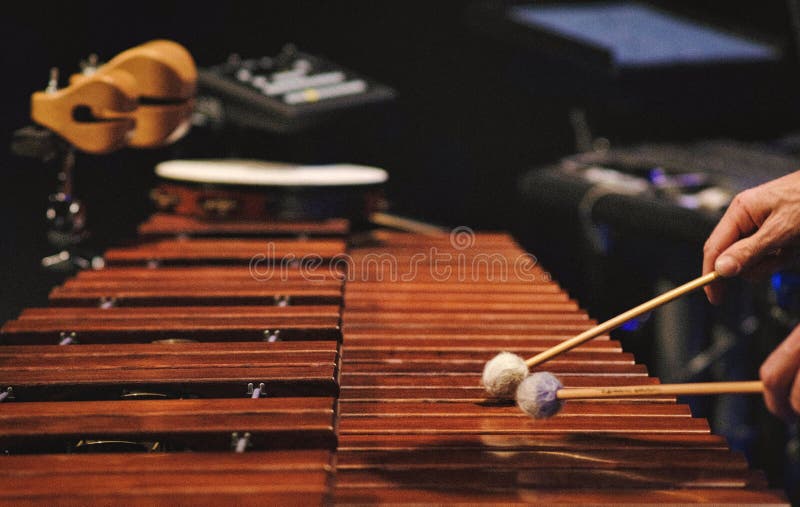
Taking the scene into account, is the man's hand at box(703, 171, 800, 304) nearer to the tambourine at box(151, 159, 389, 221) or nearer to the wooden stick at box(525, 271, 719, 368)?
the wooden stick at box(525, 271, 719, 368)

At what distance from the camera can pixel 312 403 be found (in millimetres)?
1700

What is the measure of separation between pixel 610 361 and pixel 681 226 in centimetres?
119

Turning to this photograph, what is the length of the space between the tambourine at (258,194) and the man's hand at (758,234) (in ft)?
5.20

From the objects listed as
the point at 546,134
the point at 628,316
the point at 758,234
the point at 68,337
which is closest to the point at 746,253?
the point at 758,234

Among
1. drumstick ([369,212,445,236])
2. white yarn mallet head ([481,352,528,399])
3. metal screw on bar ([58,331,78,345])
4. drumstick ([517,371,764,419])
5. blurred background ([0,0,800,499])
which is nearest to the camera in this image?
drumstick ([517,371,764,419])

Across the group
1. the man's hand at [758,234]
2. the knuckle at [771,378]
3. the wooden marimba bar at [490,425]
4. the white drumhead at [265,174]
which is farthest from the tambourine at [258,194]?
the knuckle at [771,378]

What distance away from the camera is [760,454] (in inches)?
134

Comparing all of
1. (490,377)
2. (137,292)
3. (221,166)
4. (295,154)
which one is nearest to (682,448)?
(490,377)

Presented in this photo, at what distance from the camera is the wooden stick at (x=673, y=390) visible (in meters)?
1.49

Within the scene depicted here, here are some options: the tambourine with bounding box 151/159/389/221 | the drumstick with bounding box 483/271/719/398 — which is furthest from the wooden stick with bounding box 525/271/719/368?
the tambourine with bounding box 151/159/389/221

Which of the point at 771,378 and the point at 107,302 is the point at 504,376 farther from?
the point at 107,302

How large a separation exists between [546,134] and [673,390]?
3.42m

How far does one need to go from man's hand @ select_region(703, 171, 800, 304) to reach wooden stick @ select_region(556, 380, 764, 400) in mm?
337

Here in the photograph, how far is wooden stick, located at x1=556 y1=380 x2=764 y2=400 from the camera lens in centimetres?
149
